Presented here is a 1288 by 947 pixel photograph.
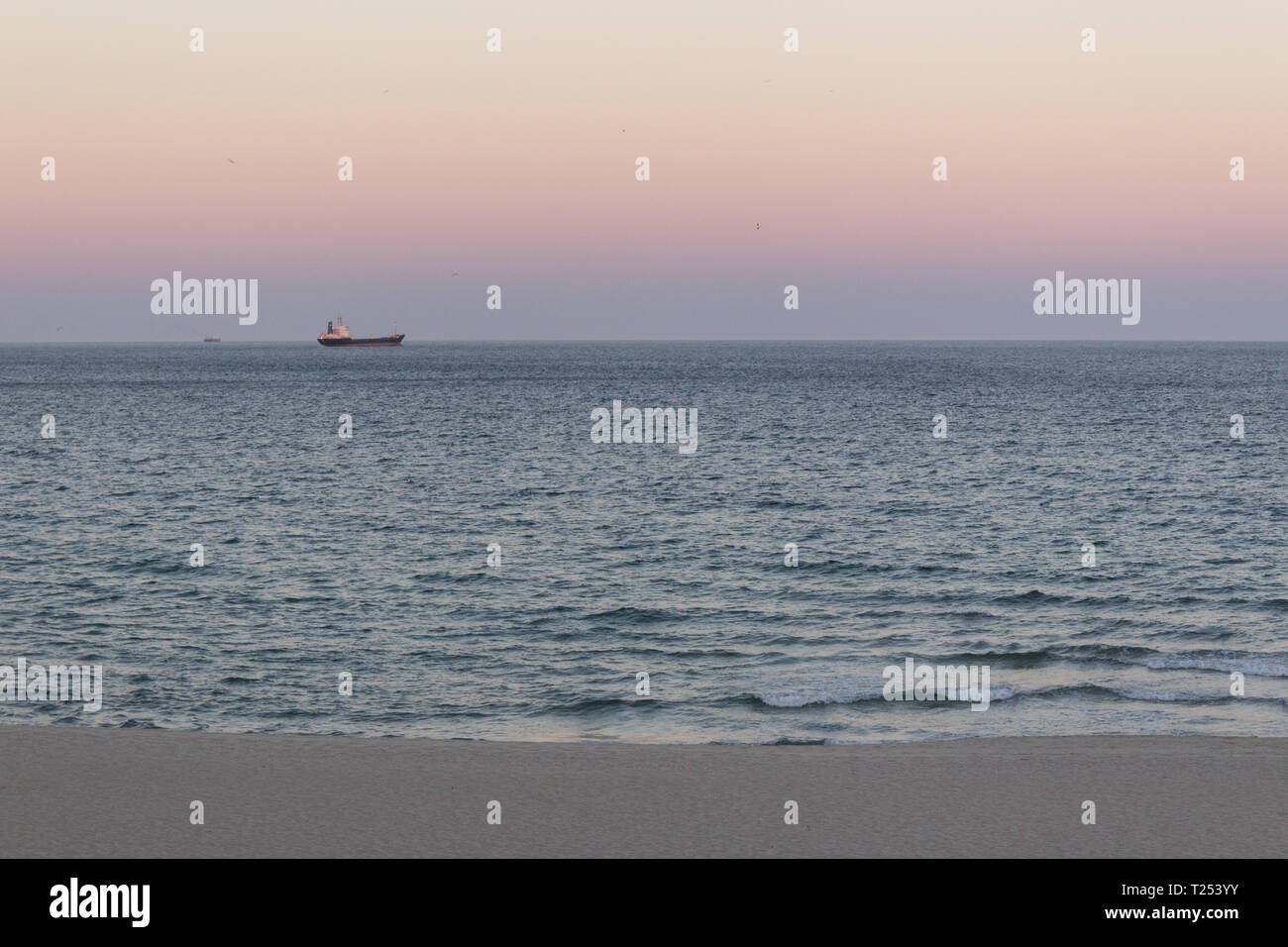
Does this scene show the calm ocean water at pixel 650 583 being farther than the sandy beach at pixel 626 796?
Yes

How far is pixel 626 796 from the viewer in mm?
7406

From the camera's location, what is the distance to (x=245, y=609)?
65.4 feet

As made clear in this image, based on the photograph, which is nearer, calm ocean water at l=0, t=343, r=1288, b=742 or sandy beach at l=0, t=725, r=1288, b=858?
sandy beach at l=0, t=725, r=1288, b=858

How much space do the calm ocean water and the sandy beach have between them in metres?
4.30

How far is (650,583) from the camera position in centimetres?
2231

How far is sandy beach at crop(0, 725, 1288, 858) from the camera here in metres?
6.53

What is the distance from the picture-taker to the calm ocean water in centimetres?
1410

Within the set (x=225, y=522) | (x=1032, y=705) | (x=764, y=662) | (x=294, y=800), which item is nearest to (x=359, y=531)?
(x=225, y=522)

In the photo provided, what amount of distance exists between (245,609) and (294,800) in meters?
13.3

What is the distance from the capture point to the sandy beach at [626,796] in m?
6.53

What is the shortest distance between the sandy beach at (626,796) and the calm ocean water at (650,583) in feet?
14.1

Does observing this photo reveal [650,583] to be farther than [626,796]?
Yes

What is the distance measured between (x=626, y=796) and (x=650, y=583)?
1491 centimetres

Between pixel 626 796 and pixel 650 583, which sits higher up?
pixel 626 796
